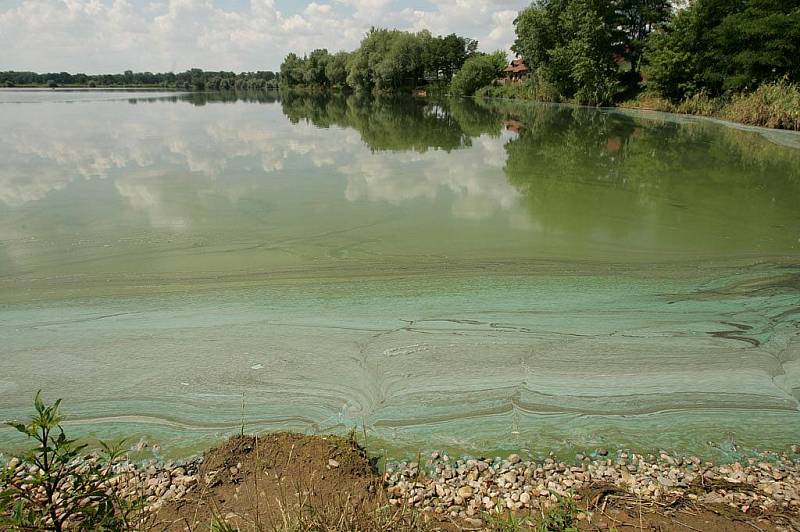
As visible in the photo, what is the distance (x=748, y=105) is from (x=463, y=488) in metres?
18.6

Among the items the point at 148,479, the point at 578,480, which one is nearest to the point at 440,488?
→ the point at 578,480

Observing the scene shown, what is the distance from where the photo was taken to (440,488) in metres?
2.06

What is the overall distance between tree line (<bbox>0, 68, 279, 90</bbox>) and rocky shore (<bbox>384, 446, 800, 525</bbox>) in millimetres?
86315

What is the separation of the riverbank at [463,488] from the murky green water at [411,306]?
0.19m

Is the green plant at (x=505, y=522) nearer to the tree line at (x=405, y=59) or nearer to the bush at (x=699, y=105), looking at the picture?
the bush at (x=699, y=105)

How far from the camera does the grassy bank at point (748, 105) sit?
1405cm

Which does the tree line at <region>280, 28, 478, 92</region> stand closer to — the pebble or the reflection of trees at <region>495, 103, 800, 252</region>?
the reflection of trees at <region>495, 103, 800, 252</region>

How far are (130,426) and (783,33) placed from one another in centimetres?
2181

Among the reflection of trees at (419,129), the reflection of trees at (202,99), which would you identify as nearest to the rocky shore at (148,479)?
the reflection of trees at (419,129)

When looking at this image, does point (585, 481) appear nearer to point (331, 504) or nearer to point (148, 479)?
point (331, 504)

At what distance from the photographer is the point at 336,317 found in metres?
3.67

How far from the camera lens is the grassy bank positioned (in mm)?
14055

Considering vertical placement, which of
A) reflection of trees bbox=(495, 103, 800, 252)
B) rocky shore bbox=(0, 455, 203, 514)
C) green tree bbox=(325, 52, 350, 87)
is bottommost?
rocky shore bbox=(0, 455, 203, 514)

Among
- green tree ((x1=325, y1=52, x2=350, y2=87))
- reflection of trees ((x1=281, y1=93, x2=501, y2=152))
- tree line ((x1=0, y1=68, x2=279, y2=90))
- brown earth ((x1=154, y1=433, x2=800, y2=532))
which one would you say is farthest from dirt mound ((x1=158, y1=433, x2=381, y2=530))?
tree line ((x1=0, y1=68, x2=279, y2=90))
